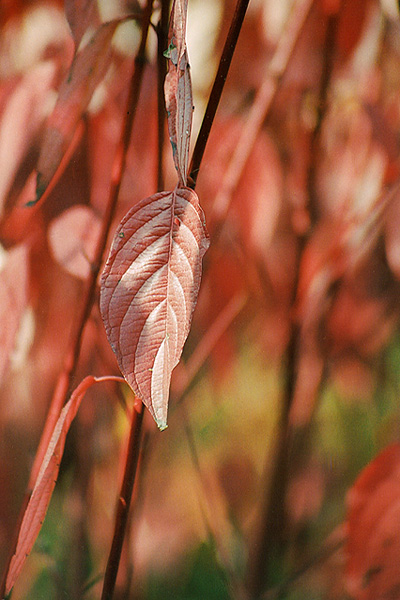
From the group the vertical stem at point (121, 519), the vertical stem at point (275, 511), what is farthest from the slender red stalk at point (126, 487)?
the vertical stem at point (275, 511)

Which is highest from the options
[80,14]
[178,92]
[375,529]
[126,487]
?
[80,14]

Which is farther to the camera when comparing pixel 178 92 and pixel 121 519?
pixel 121 519

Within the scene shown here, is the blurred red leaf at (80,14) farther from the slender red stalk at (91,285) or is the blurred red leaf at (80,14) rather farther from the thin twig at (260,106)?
the thin twig at (260,106)

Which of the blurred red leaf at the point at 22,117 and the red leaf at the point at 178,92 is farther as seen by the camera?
the blurred red leaf at the point at 22,117

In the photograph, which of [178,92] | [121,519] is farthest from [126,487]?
[178,92]

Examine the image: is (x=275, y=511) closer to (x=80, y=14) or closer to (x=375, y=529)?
(x=375, y=529)

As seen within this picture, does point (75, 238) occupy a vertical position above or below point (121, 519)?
above
